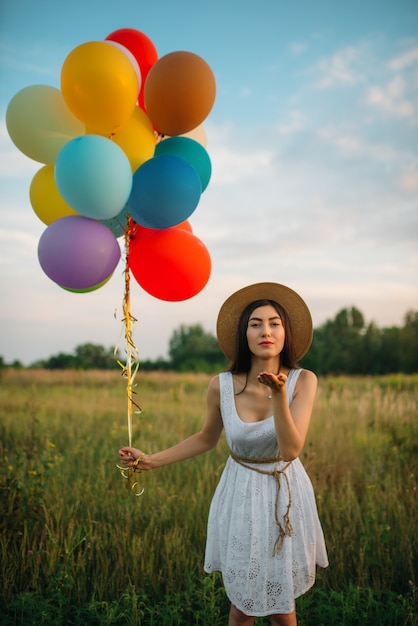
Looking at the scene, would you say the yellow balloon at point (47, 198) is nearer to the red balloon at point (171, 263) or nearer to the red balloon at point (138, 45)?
the red balloon at point (171, 263)

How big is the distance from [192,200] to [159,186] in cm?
18

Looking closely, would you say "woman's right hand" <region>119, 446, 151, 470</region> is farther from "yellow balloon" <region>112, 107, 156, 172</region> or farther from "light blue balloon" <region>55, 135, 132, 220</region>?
"yellow balloon" <region>112, 107, 156, 172</region>

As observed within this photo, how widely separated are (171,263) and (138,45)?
53.1 inches

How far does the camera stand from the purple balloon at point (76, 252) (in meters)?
2.12

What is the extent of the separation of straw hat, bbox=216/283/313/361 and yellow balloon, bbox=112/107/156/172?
2.89ft

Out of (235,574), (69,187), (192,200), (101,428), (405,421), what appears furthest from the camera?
(101,428)

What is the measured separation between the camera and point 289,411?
177 centimetres

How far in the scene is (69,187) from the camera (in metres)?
2.08

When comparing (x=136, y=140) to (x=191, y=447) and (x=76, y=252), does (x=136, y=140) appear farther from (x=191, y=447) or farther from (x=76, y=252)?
(x=191, y=447)

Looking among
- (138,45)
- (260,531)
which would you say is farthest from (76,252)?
(260,531)

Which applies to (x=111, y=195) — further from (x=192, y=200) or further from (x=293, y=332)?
(x=293, y=332)

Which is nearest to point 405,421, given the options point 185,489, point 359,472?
point 359,472

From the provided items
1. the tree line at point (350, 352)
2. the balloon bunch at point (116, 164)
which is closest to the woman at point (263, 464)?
the balloon bunch at point (116, 164)

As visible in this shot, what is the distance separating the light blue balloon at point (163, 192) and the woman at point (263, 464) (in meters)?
0.51
